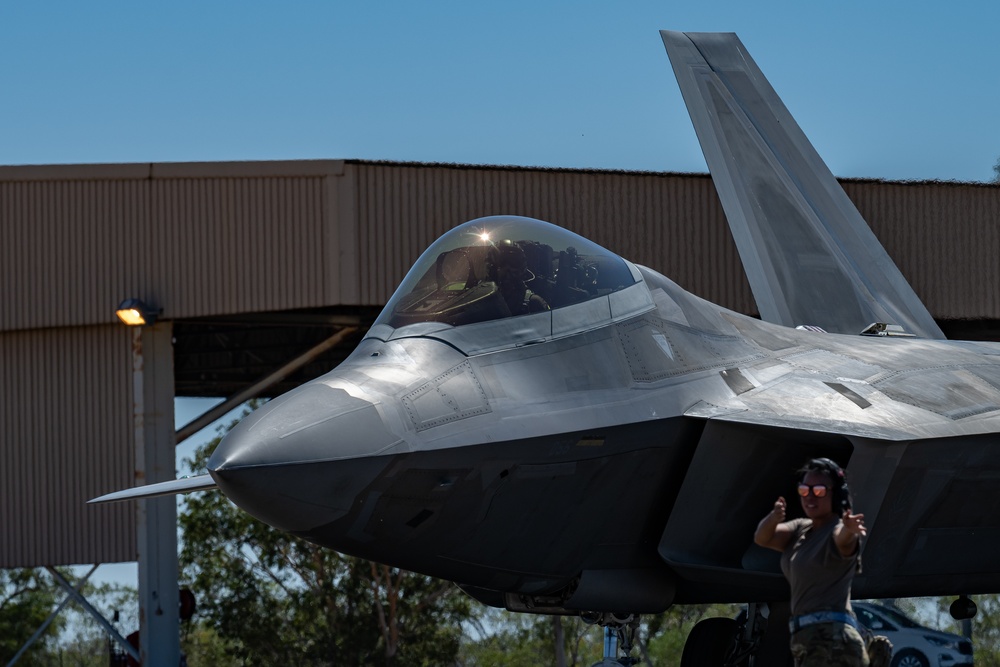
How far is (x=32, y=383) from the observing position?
16.9 m

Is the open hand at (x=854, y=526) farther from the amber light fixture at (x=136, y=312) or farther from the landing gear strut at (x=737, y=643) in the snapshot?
the amber light fixture at (x=136, y=312)

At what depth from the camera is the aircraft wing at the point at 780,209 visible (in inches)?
575

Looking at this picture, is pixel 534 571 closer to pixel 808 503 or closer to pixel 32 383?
pixel 808 503

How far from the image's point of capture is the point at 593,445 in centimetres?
655

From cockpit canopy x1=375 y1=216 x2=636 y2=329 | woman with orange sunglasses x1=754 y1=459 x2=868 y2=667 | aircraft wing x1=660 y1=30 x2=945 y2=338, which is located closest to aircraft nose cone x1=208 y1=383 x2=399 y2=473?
cockpit canopy x1=375 y1=216 x2=636 y2=329

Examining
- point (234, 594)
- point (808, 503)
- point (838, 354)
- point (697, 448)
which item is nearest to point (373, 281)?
point (838, 354)

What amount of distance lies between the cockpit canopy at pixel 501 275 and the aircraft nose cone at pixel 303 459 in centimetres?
111

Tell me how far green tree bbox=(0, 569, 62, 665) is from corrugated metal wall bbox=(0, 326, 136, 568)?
1984 cm

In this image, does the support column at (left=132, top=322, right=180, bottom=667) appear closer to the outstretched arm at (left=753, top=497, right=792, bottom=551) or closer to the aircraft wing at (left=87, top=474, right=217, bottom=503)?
the aircraft wing at (left=87, top=474, right=217, bottom=503)

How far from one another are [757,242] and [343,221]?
5.32m

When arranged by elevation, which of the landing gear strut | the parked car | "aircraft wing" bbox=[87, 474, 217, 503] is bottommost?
the parked car

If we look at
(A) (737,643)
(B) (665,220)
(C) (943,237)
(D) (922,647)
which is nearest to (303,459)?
(A) (737,643)

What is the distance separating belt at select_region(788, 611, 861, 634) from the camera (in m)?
5.16

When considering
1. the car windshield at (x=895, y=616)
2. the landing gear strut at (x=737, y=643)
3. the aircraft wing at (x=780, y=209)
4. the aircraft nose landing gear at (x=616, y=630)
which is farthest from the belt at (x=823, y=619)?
the car windshield at (x=895, y=616)
